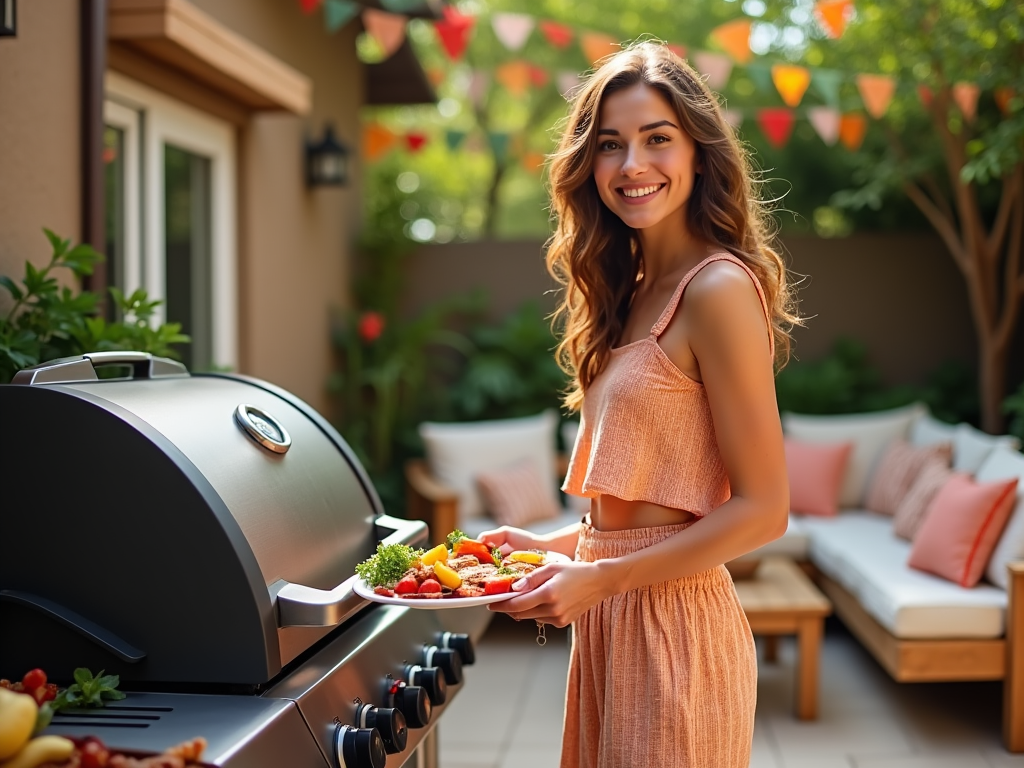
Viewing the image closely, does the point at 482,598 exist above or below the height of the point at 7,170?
below

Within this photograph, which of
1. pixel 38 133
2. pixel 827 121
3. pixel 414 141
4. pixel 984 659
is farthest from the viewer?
pixel 414 141

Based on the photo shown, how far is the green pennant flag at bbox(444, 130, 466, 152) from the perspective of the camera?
6.28 metres

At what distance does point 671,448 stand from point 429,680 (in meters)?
0.58

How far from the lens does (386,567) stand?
1.51 m

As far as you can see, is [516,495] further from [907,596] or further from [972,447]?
[972,447]

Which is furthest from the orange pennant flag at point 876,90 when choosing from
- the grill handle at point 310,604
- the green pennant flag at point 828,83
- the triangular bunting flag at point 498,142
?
the grill handle at point 310,604

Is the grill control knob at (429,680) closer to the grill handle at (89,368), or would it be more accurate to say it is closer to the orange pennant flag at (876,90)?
the grill handle at (89,368)

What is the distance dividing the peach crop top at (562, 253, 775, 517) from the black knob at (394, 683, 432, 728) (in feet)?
1.44

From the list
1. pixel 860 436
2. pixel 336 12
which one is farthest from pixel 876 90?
pixel 336 12

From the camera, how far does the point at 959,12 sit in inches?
200

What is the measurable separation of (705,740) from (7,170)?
191 cm

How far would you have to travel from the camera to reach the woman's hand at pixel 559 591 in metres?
1.41

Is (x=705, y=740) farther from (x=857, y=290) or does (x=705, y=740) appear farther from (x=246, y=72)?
(x=857, y=290)

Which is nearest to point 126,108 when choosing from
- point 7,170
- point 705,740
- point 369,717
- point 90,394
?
point 7,170
